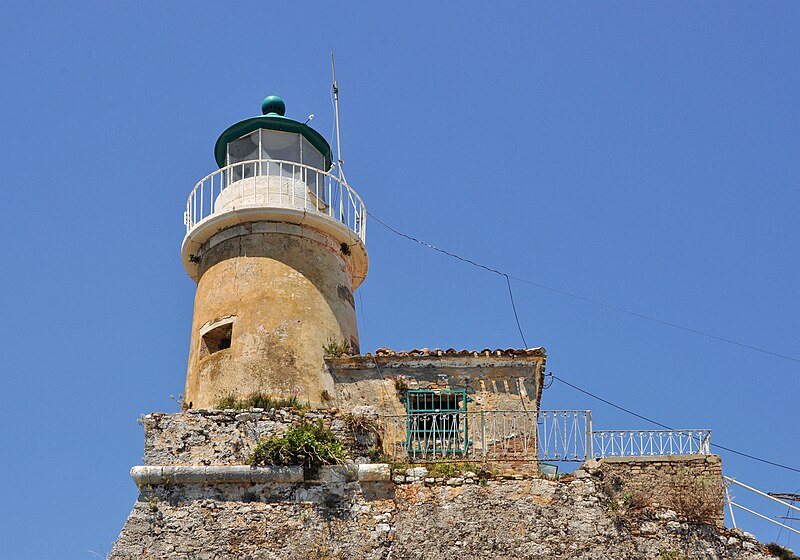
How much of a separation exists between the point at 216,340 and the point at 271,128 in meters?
5.04

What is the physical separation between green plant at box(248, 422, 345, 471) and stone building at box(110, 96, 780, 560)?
14 centimetres

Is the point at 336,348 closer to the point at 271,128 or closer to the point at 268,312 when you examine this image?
the point at 268,312

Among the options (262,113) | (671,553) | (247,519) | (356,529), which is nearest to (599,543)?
(671,553)

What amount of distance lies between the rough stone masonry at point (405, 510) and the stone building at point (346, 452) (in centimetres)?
3

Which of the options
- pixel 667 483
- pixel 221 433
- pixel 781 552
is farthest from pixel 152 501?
pixel 781 552

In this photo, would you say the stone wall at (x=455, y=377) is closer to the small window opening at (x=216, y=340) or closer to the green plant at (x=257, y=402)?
the green plant at (x=257, y=402)

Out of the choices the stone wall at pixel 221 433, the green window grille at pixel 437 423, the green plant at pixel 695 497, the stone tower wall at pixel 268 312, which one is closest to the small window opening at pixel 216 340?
the stone tower wall at pixel 268 312

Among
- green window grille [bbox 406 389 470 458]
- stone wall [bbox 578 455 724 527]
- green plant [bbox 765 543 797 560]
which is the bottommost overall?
green plant [bbox 765 543 797 560]

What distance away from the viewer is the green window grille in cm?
2364

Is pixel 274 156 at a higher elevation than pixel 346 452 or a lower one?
higher

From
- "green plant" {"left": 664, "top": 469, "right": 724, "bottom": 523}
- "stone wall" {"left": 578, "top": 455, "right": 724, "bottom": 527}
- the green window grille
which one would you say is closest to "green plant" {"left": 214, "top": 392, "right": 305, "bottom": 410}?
the green window grille

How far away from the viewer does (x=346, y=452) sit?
22.7 metres

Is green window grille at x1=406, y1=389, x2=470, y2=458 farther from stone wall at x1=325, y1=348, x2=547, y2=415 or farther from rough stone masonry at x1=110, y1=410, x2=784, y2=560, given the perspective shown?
rough stone masonry at x1=110, y1=410, x2=784, y2=560

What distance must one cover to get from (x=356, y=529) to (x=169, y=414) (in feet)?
13.5
